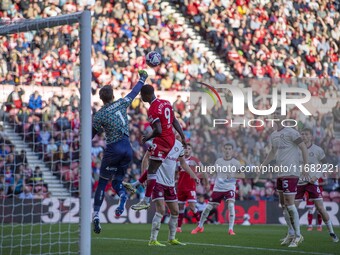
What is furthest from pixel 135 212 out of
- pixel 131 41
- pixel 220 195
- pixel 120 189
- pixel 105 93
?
pixel 105 93

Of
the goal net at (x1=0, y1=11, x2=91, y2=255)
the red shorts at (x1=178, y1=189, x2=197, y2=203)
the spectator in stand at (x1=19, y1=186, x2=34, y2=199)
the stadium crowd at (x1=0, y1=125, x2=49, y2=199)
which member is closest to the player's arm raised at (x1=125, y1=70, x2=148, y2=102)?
the goal net at (x1=0, y1=11, x2=91, y2=255)

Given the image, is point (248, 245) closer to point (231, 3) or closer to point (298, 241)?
point (298, 241)

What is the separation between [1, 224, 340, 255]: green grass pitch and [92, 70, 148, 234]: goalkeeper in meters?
0.79

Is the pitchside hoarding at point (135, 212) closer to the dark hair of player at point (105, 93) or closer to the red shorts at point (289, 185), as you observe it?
the red shorts at point (289, 185)

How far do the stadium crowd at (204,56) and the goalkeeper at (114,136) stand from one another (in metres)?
3.58

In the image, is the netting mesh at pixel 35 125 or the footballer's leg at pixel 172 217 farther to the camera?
the footballer's leg at pixel 172 217

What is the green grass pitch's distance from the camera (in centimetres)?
1447

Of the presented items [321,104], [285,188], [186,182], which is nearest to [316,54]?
[321,104]

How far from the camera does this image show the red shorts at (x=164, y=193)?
1588 cm

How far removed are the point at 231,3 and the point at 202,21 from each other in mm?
1657

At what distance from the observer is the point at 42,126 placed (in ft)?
53.8

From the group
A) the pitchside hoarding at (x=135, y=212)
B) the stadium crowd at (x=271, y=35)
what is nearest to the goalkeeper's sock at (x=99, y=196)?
the pitchside hoarding at (x=135, y=212)
